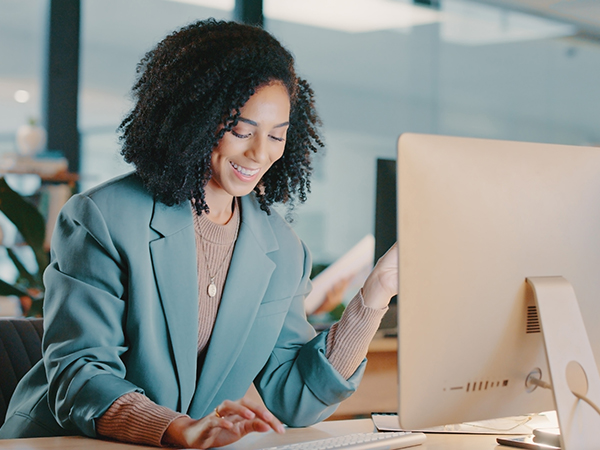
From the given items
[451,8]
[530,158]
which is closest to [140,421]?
[530,158]

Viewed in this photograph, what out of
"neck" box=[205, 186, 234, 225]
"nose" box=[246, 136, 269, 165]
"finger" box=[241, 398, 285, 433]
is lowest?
A: "finger" box=[241, 398, 285, 433]

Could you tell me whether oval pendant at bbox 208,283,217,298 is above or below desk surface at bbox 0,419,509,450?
above

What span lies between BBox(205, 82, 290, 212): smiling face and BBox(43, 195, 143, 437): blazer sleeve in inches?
10.8

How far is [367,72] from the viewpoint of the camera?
4.41m

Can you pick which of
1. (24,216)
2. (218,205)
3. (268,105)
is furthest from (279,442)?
(24,216)

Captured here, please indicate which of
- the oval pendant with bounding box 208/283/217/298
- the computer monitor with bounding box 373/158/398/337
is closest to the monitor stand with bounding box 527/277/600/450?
the oval pendant with bounding box 208/283/217/298

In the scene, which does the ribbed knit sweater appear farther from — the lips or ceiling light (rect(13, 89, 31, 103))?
ceiling light (rect(13, 89, 31, 103))

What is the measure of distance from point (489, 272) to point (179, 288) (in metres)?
0.60

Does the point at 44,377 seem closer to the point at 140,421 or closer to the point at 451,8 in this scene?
the point at 140,421

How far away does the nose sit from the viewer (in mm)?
1307

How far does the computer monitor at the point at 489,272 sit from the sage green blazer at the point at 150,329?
0.41 m

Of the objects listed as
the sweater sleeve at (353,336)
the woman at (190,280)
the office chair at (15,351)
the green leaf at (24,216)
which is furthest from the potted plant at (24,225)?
the sweater sleeve at (353,336)

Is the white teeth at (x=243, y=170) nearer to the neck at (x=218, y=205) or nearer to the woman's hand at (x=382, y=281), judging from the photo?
the neck at (x=218, y=205)

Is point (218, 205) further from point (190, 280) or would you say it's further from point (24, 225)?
point (24, 225)
